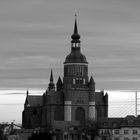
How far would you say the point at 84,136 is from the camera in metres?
174

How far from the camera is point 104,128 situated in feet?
559

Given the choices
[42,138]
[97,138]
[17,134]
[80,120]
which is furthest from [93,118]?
[42,138]

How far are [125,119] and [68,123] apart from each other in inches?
832

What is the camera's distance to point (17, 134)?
194 metres

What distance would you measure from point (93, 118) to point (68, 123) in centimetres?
1025

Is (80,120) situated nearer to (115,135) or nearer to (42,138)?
(115,135)

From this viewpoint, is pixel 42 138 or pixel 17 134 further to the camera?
pixel 17 134

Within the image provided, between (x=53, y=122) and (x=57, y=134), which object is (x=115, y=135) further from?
(x=53, y=122)

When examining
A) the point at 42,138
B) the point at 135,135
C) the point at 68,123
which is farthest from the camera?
the point at 68,123

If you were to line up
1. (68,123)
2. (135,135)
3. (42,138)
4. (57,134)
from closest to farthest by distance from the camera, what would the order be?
1. (42,138)
2. (135,135)
3. (57,134)
4. (68,123)

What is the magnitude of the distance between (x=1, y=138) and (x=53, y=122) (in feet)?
62.7

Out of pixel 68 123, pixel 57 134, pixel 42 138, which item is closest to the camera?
pixel 42 138

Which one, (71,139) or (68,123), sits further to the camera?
(68,123)

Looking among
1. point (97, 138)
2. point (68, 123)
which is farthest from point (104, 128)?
point (68, 123)
